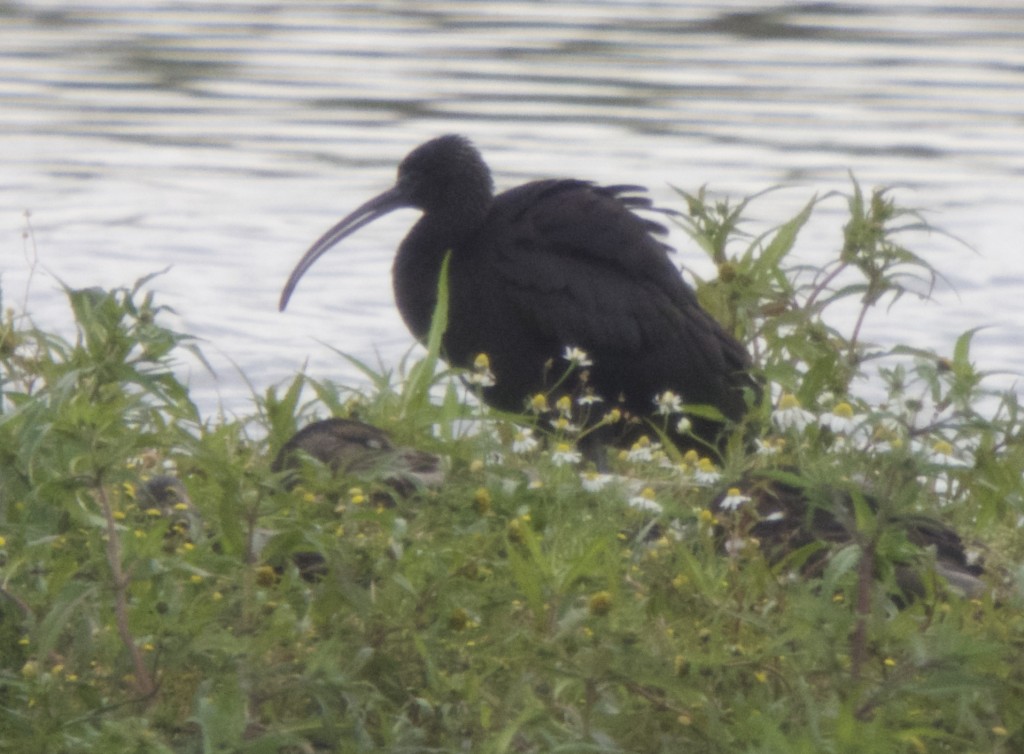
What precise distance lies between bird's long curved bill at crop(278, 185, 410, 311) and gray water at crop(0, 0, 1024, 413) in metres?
0.44

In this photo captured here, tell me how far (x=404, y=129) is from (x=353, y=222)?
5175 millimetres

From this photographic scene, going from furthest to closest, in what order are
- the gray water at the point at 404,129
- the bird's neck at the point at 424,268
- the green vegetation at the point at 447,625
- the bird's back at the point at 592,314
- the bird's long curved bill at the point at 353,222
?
the gray water at the point at 404,129
the bird's long curved bill at the point at 353,222
the bird's neck at the point at 424,268
the bird's back at the point at 592,314
the green vegetation at the point at 447,625

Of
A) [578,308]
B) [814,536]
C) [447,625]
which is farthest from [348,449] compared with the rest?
[578,308]

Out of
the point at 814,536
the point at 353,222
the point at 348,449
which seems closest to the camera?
the point at 814,536

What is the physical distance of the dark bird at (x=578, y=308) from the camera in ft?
20.2

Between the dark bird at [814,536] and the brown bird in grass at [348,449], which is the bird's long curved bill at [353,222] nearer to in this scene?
the brown bird in grass at [348,449]

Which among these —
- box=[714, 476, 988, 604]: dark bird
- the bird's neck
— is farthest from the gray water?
box=[714, 476, 988, 604]: dark bird

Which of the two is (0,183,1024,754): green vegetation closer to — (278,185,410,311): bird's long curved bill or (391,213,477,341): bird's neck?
(391,213,477,341): bird's neck

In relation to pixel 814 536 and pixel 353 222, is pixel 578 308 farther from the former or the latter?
pixel 814 536

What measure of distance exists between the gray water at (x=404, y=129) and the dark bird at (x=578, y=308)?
1028 millimetres

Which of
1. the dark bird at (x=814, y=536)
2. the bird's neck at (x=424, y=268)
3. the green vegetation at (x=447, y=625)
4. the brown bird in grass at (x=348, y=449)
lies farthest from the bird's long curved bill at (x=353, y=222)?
the green vegetation at (x=447, y=625)

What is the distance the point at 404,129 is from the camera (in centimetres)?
1209

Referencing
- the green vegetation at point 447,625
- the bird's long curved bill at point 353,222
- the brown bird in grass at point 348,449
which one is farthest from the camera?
the bird's long curved bill at point 353,222

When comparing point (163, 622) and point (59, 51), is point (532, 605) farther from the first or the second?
point (59, 51)
